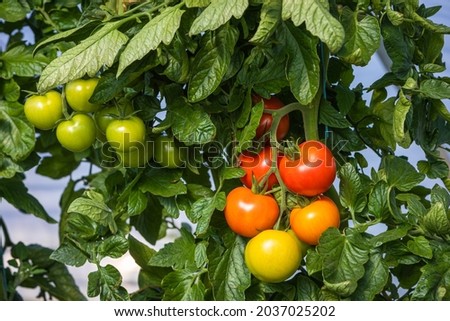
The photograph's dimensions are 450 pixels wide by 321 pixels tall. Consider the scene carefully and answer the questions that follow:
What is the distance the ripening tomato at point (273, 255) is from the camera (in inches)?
34.1

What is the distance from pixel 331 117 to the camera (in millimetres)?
942

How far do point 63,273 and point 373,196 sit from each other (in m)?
0.74

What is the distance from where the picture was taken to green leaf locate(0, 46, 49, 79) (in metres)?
1.19

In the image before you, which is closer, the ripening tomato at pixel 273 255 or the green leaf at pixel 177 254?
the ripening tomato at pixel 273 255

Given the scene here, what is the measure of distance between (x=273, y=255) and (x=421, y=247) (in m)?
0.18

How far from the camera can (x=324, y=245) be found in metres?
0.87

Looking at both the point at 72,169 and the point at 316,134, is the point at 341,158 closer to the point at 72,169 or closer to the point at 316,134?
the point at 316,134

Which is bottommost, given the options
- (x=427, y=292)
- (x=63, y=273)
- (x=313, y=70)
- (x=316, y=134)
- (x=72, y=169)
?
(x=63, y=273)

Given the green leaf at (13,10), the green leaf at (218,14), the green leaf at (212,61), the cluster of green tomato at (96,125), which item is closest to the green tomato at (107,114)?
the cluster of green tomato at (96,125)

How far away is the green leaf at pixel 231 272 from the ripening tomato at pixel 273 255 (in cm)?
5

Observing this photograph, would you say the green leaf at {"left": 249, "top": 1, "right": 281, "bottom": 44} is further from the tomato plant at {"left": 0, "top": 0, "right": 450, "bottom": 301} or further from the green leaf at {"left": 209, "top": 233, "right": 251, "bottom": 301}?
the green leaf at {"left": 209, "top": 233, "right": 251, "bottom": 301}

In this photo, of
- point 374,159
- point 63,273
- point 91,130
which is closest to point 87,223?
point 91,130

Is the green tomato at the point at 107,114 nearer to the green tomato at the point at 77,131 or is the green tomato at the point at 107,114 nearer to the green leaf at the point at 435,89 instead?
the green tomato at the point at 77,131

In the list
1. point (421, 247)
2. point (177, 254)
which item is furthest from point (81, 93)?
point (421, 247)
